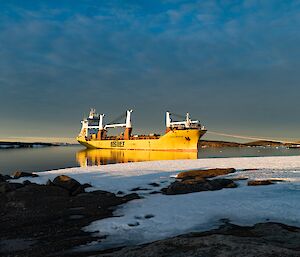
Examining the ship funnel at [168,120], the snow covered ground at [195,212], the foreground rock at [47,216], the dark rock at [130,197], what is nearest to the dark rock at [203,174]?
the snow covered ground at [195,212]

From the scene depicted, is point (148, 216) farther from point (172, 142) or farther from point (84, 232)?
point (172, 142)

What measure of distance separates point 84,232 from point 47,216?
2501 mm

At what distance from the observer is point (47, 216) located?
9.59 metres

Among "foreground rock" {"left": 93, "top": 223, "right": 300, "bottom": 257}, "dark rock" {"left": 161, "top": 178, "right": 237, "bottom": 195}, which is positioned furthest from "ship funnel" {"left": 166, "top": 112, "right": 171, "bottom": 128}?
"foreground rock" {"left": 93, "top": 223, "right": 300, "bottom": 257}

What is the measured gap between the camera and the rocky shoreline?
496 centimetres

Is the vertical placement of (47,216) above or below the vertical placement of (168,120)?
below

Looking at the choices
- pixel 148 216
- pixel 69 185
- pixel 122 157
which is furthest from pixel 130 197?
pixel 122 157

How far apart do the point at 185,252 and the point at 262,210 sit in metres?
4.68

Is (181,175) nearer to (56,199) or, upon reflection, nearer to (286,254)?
(56,199)

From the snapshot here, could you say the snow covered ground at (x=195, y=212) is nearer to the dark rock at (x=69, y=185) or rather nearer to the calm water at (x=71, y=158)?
the dark rock at (x=69, y=185)

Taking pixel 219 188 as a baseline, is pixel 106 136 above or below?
above

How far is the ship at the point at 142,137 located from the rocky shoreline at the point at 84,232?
2845 inches

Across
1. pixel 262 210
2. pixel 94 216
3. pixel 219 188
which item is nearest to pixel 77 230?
pixel 94 216

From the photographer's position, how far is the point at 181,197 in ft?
36.7
